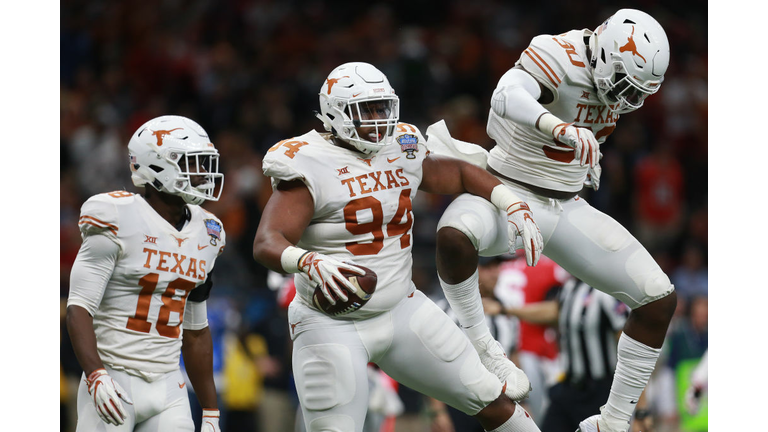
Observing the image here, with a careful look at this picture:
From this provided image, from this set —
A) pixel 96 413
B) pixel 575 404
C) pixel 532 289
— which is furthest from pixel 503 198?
pixel 532 289

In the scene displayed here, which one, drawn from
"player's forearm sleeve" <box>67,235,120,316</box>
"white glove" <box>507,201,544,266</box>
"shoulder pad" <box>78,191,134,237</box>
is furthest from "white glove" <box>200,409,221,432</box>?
"white glove" <box>507,201,544,266</box>

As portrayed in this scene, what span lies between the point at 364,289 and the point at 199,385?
139 cm

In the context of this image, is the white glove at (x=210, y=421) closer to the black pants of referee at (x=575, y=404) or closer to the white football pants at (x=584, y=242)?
the white football pants at (x=584, y=242)

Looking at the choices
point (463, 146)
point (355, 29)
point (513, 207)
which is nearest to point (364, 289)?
point (513, 207)

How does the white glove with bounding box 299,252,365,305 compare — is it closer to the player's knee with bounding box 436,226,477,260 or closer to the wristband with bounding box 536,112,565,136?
the player's knee with bounding box 436,226,477,260

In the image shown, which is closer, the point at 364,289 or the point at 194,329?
the point at 364,289

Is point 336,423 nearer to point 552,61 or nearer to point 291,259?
point 291,259

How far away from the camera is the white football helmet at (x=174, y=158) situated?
4875 millimetres

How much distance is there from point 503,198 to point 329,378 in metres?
1.27

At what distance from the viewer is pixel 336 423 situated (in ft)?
14.5

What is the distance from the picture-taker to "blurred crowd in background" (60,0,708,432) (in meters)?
9.72

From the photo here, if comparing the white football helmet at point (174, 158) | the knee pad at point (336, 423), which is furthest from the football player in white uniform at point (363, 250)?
the white football helmet at point (174, 158)

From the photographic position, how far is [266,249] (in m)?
4.21

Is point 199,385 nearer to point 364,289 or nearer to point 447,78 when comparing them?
point 364,289
